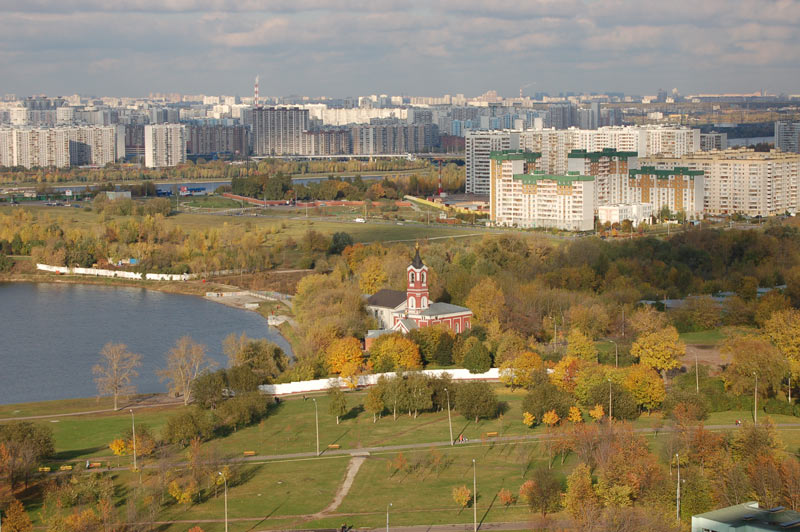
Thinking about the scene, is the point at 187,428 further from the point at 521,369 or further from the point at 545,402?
the point at 521,369

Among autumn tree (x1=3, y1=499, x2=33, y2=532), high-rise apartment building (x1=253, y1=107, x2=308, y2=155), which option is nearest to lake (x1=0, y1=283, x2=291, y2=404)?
autumn tree (x1=3, y1=499, x2=33, y2=532)

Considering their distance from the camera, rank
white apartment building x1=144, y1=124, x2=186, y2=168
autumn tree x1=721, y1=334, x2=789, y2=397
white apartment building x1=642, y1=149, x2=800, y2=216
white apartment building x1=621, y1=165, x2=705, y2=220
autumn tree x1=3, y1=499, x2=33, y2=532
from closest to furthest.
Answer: autumn tree x1=3, y1=499, x2=33, y2=532 < autumn tree x1=721, y1=334, x2=789, y2=397 < white apartment building x1=621, y1=165, x2=705, y2=220 < white apartment building x1=642, y1=149, x2=800, y2=216 < white apartment building x1=144, y1=124, x2=186, y2=168

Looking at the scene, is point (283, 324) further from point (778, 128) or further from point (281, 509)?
point (778, 128)

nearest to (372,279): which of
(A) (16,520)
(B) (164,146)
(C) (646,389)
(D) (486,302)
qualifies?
(D) (486,302)

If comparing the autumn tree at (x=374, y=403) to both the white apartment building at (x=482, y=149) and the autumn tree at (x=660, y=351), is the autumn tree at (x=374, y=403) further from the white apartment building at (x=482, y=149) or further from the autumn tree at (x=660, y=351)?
the white apartment building at (x=482, y=149)

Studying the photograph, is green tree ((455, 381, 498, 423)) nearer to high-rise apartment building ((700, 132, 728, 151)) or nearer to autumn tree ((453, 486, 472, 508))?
autumn tree ((453, 486, 472, 508))

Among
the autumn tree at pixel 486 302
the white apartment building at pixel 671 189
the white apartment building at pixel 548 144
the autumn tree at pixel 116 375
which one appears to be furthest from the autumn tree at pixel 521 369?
the white apartment building at pixel 548 144
